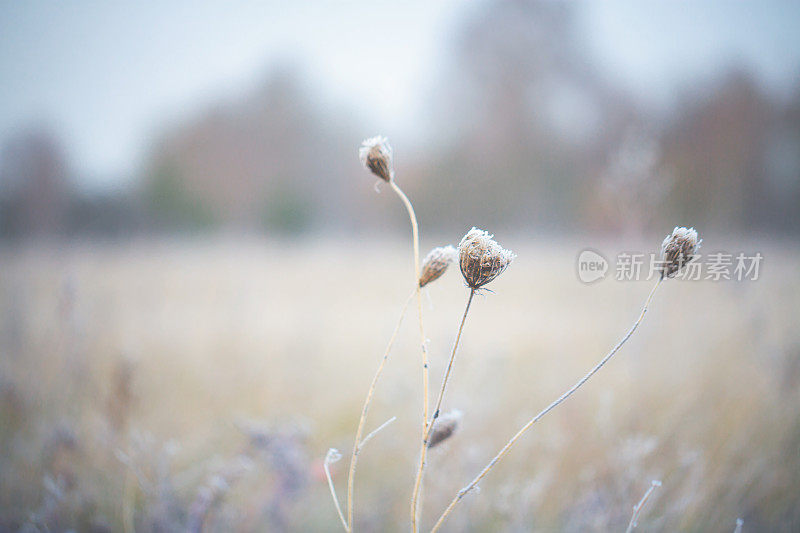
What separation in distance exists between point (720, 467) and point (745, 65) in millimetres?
4649

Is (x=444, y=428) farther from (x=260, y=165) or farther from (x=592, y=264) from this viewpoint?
(x=260, y=165)

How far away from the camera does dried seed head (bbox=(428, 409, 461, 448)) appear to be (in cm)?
81

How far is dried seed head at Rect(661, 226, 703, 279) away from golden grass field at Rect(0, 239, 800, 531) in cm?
34

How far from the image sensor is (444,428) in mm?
813

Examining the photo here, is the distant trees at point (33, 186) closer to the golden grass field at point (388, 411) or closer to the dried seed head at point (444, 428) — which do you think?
the golden grass field at point (388, 411)

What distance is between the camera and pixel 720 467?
5.05ft

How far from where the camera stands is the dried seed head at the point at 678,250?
72 cm

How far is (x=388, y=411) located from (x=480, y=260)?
1.66 metres

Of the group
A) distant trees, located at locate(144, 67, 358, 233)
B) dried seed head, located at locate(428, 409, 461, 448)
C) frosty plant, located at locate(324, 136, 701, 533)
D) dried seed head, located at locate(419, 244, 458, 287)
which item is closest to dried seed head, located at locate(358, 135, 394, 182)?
frosty plant, located at locate(324, 136, 701, 533)

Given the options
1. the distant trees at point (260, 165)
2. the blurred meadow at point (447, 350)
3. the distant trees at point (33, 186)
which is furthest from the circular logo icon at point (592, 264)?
the distant trees at point (260, 165)

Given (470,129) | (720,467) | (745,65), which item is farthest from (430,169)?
(720,467)

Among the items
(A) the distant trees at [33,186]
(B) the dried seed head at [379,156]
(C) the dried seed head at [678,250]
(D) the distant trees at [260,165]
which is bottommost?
(A) the distant trees at [33,186]

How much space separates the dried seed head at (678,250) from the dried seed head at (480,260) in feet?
0.92

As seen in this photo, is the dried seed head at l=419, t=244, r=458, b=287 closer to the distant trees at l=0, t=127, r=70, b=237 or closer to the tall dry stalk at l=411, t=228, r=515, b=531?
the tall dry stalk at l=411, t=228, r=515, b=531
